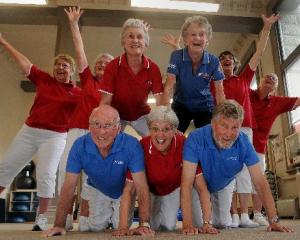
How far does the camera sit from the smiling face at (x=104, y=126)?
183 centimetres

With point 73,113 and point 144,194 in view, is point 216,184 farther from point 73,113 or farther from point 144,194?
point 73,113

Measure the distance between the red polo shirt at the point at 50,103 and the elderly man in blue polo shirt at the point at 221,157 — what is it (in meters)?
1.15

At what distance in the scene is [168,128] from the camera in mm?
1906

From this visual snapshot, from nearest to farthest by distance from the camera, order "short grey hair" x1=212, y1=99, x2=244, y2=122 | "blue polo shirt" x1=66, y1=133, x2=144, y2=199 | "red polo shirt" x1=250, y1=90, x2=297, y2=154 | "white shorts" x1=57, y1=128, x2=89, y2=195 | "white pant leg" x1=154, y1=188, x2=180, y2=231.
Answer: "short grey hair" x1=212, y1=99, x2=244, y2=122 → "blue polo shirt" x1=66, y1=133, x2=144, y2=199 → "white pant leg" x1=154, y1=188, x2=180, y2=231 → "white shorts" x1=57, y1=128, x2=89, y2=195 → "red polo shirt" x1=250, y1=90, x2=297, y2=154

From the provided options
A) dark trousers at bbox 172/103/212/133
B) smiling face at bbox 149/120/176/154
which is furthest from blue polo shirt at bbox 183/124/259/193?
dark trousers at bbox 172/103/212/133

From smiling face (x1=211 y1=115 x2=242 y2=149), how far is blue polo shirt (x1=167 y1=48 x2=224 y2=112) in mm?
578

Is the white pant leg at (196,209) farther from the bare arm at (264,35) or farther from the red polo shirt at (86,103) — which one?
the bare arm at (264,35)

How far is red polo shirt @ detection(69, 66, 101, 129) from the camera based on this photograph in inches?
101

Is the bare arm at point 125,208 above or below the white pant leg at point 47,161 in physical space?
below

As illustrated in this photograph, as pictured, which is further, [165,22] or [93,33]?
[93,33]

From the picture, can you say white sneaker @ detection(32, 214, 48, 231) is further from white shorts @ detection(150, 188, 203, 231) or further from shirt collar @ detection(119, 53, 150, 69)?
shirt collar @ detection(119, 53, 150, 69)

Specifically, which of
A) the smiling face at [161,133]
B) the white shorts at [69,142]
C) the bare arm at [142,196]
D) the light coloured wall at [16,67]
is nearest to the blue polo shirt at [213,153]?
the smiling face at [161,133]

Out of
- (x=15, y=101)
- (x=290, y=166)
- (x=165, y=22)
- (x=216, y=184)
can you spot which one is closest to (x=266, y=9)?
(x=165, y=22)

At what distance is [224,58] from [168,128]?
1.22 metres
